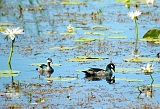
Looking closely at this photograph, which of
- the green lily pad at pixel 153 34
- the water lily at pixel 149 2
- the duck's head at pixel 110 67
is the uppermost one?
the water lily at pixel 149 2

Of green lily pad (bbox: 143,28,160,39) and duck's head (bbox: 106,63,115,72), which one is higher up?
green lily pad (bbox: 143,28,160,39)

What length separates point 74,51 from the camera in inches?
579

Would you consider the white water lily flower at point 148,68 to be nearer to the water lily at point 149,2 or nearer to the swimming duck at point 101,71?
the swimming duck at point 101,71

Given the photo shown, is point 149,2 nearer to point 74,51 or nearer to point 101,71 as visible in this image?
point 74,51

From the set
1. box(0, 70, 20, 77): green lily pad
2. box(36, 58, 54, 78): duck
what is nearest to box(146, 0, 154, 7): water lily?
box(36, 58, 54, 78): duck

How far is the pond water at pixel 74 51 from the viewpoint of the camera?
1065cm

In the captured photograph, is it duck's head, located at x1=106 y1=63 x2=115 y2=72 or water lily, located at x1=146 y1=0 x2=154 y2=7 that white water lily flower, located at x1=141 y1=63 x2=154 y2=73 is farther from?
water lily, located at x1=146 y1=0 x2=154 y2=7

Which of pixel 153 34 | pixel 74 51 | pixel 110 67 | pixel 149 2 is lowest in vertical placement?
pixel 110 67

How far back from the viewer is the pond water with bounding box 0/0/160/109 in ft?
34.9

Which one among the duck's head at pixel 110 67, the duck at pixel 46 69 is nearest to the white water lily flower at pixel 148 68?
the duck's head at pixel 110 67

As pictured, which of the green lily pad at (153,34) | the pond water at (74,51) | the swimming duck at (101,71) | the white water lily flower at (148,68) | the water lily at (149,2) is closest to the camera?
the pond water at (74,51)

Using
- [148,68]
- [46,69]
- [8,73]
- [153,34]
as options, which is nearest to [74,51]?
[46,69]

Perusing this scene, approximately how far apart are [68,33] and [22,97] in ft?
20.1

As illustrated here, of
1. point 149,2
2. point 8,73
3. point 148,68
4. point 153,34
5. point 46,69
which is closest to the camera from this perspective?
point 148,68
